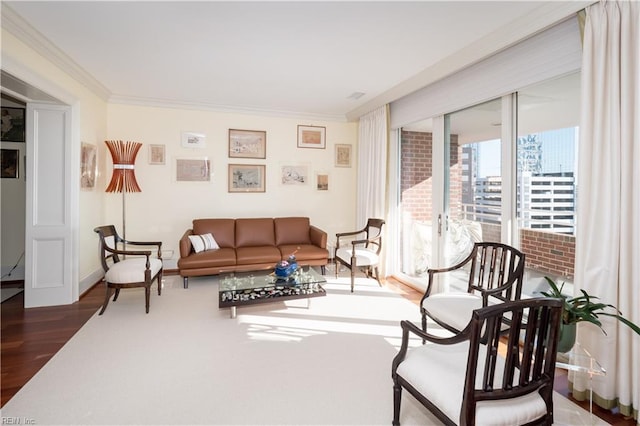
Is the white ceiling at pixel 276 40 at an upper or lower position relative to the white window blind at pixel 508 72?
upper

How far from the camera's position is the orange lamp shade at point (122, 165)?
478 centimetres

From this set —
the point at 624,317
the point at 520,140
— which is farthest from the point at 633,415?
the point at 520,140

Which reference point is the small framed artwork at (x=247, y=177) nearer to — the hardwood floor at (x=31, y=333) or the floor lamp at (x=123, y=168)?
the floor lamp at (x=123, y=168)

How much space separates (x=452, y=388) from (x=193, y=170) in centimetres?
508

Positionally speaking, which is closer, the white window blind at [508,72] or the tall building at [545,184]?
the white window blind at [508,72]

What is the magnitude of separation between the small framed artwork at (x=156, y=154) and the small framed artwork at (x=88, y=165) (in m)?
0.77

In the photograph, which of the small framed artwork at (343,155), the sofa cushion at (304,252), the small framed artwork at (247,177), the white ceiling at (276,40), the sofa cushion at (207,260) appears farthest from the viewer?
the small framed artwork at (343,155)

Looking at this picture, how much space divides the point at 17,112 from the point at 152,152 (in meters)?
1.82

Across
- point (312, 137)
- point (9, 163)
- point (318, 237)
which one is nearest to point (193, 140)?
point (312, 137)

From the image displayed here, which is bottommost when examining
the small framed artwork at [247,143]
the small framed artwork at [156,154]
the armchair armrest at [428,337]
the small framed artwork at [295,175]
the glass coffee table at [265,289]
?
the glass coffee table at [265,289]

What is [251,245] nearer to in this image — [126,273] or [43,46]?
[126,273]

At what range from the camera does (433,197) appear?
434 cm

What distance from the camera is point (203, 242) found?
4.91 m

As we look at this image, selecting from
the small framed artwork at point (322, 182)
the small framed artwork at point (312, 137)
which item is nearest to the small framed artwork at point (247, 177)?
the small framed artwork at point (312, 137)
